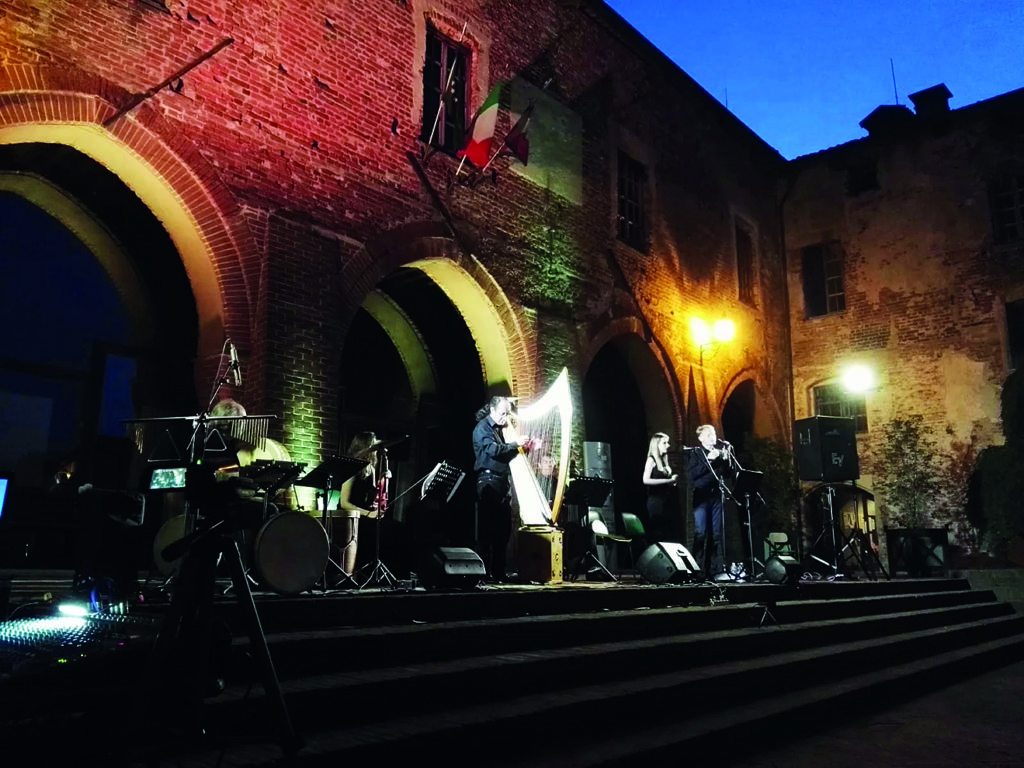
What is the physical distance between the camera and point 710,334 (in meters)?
14.5

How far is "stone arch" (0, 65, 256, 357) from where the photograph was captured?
22.1ft

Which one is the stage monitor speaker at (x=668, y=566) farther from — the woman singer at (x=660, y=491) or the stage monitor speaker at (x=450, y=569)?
the stage monitor speaker at (x=450, y=569)

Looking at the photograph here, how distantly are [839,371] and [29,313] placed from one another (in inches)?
583

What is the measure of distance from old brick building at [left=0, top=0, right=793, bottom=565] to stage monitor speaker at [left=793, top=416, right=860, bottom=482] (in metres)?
2.10

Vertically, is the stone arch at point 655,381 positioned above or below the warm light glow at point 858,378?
below

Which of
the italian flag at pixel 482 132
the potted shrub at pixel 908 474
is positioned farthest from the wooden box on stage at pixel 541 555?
the potted shrub at pixel 908 474

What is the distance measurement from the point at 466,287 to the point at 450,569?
16.2 feet

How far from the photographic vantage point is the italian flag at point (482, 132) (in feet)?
32.5

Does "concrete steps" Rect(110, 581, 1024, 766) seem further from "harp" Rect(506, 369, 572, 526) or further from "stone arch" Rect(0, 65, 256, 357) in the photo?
"stone arch" Rect(0, 65, 256, 357)

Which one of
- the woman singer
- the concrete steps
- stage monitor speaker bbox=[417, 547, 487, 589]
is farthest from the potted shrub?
stage monitor speaker bbox=[417, 547, 487, 589]

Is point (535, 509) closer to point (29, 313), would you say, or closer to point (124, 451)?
point (124, 451)

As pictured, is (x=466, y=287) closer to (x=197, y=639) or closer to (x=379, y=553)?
(x=379, y=553)

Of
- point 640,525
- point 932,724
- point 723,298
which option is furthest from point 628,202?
point 932,724

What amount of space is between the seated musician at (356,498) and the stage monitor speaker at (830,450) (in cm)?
733
